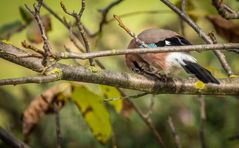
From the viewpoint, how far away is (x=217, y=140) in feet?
9.50

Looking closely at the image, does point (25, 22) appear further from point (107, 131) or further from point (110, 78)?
point (110, 78)

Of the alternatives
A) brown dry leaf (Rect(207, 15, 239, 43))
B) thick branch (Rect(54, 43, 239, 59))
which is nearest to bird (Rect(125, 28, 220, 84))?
brown dry leaf (Rect(207, 15, 239, 43))

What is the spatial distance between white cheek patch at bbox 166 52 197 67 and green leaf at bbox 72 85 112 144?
320mm

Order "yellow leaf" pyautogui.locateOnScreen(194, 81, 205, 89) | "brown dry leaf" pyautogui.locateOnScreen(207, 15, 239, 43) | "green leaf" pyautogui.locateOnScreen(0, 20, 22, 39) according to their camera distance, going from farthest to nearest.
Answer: "green leaf" pyautogui.locateOnScreen(0, 20, 22, 39) < "brown dry leaf" pyautogui.locateOnScreen(207, 15, 239, 43) < "yellow leaf" pyautogui.locateOnScreen(194, 81, 205, 89)

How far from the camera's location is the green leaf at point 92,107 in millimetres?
1784

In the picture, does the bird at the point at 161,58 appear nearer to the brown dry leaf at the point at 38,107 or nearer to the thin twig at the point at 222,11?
the brown dry leaf at the point at 38,107

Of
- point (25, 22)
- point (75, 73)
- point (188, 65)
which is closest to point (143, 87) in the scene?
point (75, 73)

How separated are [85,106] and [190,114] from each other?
143cm

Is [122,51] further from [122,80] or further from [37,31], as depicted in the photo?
[37,31]

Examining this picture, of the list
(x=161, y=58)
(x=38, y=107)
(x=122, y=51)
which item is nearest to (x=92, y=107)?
(x=38, y=107)

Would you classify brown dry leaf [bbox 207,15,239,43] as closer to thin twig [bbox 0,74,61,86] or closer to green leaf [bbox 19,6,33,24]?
green leaf [bbox 19,6,33,24]

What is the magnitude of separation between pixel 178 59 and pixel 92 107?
0.39 m

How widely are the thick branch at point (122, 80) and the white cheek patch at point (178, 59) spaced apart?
0.91ft

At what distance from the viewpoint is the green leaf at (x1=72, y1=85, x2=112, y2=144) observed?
1784 mm
